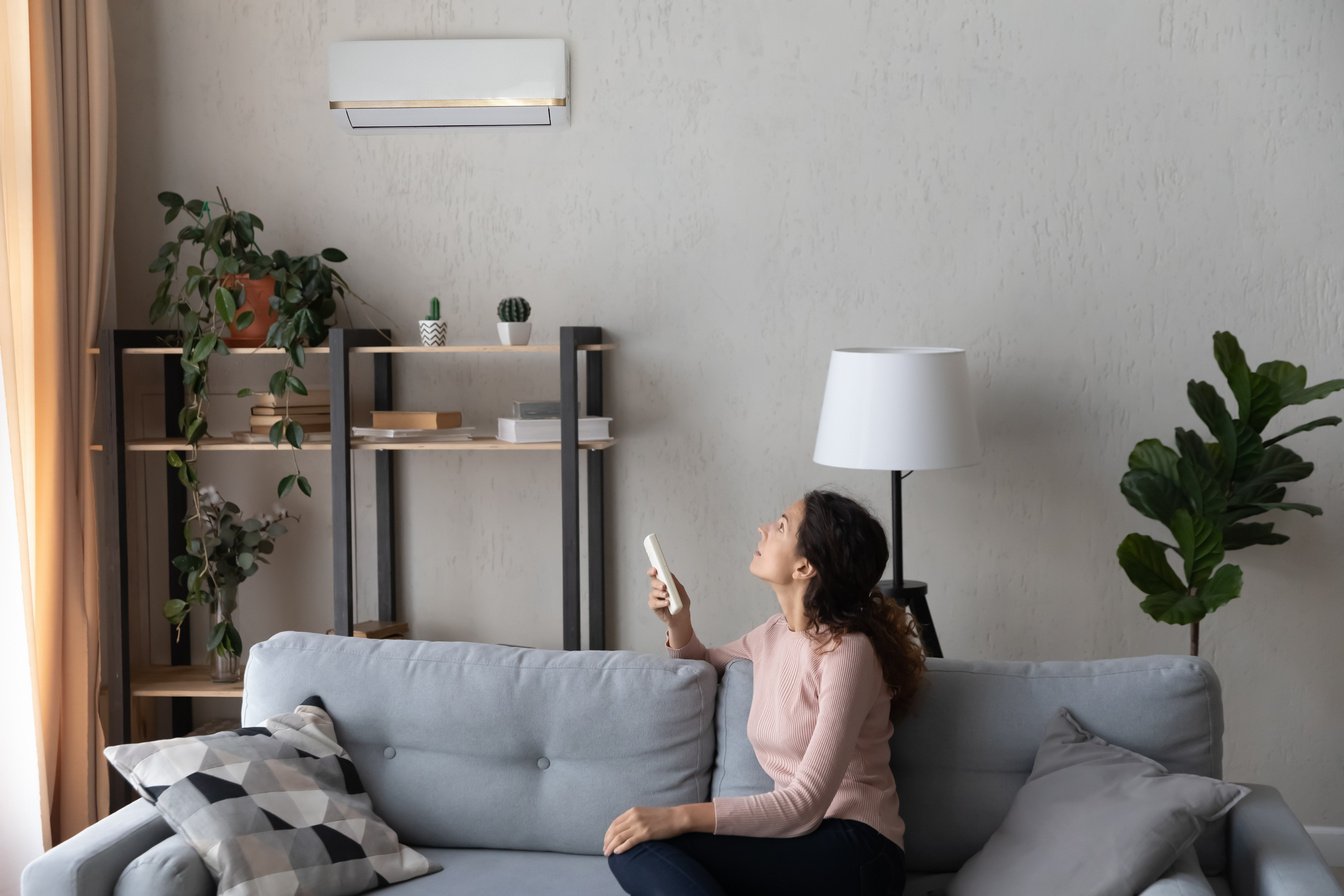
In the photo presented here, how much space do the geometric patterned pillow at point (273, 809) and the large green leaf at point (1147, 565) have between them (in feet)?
5.99

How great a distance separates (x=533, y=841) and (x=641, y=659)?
15.7 inches

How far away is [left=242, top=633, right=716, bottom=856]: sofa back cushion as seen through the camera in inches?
92.9

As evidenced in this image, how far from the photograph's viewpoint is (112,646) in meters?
3.30

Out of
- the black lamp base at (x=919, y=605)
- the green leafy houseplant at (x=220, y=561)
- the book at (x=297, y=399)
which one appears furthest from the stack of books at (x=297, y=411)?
the black lamp base at (x=919, y=605)

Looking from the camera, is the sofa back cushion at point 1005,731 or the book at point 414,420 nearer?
the sofa back cushion at point 1005,731

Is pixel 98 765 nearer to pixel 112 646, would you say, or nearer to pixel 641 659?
pixel 112 646

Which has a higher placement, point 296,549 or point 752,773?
point 296,549

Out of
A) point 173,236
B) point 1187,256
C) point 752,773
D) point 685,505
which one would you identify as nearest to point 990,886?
point 752,773

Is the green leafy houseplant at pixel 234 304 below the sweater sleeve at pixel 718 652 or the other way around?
the other way around

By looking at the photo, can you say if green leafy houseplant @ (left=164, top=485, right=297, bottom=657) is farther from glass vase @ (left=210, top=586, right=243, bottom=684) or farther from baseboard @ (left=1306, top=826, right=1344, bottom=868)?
baseboard @ (left=1306, top=826, right=1344, bottom=868)

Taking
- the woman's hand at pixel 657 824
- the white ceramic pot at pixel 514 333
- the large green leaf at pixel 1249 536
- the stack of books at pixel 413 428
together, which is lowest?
the woman's hand at pixel 657 824

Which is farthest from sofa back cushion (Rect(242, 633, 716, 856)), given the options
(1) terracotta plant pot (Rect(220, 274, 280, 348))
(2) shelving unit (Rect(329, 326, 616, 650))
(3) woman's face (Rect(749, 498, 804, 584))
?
(1) terracotta plant pot (Rect(220, 274, 280, 348))

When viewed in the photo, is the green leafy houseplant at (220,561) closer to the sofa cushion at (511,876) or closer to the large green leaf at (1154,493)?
the sofa cushion at (511,876)

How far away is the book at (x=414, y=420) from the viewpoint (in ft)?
10.8
